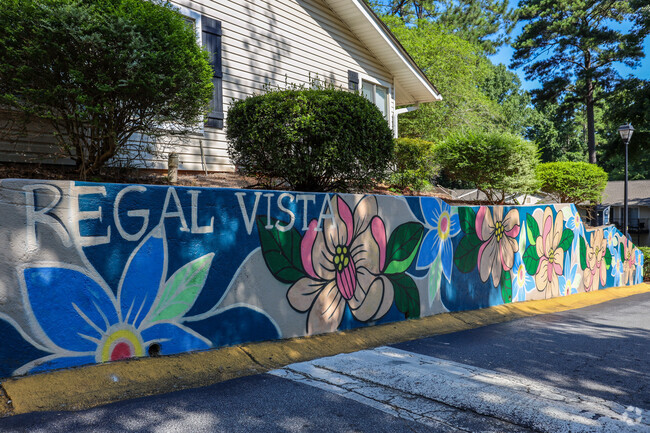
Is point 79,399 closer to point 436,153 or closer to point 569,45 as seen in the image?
point 436,153

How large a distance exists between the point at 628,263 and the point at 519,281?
9831mm

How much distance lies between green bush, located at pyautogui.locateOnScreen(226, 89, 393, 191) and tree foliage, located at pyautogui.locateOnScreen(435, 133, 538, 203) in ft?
20.0

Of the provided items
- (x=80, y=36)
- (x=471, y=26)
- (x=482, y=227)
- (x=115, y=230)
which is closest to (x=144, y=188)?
(x=115, y=230)

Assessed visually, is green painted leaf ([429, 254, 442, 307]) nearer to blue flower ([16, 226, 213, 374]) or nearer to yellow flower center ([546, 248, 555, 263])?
blue flower ([16, 226, 213, 374])

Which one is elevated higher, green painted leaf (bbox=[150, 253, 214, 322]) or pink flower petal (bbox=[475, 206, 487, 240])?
→ pink flower petal (bbox=[475, 206, 487, 240])

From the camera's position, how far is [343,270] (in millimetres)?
6242

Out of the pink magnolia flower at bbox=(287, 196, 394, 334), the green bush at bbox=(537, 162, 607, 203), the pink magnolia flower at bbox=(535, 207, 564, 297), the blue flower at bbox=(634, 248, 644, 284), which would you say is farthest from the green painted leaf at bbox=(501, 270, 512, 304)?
the green bush at bbox=(537, 162, 607, 203)

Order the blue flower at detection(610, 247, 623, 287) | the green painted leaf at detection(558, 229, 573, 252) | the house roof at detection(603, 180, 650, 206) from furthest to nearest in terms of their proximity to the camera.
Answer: the house roof at detection(603, 180, 650, 206)
the blue flower at detection(610, 247, 623, 287)
the green painted leaf at detection(558, 229, 573, 252)

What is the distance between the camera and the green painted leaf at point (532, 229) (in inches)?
410

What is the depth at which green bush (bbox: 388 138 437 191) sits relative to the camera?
11969 mm

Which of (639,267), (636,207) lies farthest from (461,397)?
(636,207)

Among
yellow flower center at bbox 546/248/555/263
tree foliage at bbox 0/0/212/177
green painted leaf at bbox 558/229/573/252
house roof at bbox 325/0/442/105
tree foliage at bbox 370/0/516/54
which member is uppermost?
tree foliage at bbox 370/0/516/54

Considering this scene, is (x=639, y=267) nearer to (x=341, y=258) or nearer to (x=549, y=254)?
(x=549, y=254)

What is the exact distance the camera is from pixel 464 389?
13.8ft
